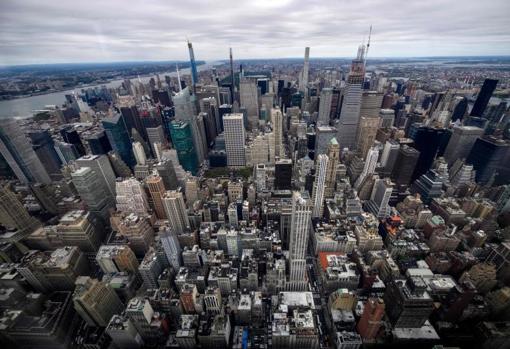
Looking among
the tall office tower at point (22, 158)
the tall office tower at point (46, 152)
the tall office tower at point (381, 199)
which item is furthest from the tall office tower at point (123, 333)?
the tall office tower at point (381, 199)

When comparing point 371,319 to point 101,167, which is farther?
point 101,167

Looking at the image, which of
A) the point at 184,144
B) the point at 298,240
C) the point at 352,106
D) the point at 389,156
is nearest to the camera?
the point at 298,240

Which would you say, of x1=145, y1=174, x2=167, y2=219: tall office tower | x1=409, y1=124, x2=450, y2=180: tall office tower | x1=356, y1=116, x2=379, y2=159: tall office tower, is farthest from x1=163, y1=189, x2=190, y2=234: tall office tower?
x1=409, y1=124, x2=450, y2=180: tall office tower

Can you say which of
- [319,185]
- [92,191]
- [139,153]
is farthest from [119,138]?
[319,185]

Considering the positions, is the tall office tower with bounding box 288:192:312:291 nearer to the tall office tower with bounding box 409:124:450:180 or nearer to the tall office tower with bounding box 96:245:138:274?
the tall office tower with bounding box 96:245:138:274

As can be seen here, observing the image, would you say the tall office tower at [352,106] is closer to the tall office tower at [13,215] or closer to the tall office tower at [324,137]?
the tall office tower at [324,137]

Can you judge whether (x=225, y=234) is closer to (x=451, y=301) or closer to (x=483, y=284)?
(x=451, y=301)

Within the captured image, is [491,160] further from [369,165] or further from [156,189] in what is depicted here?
[156,189]
